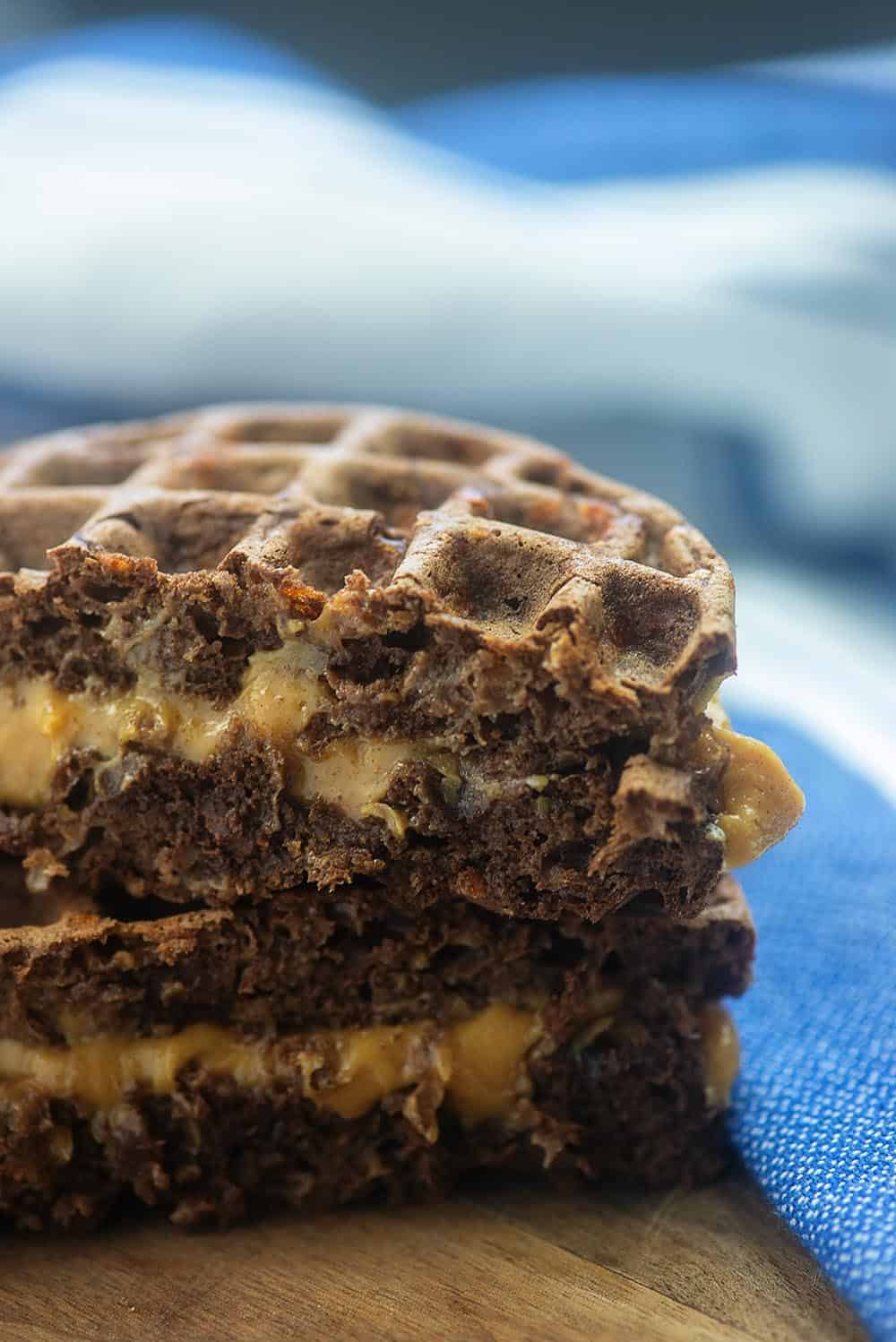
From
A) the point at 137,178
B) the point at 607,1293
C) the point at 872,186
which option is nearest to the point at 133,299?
the point at 137,178

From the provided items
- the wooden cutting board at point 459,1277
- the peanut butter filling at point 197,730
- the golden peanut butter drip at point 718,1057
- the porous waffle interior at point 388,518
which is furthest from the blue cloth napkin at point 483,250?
the wooden cutting board at point 459,1277

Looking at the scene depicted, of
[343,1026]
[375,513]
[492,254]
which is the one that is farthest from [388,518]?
[492,254]

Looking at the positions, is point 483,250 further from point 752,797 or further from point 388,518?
point 752,797

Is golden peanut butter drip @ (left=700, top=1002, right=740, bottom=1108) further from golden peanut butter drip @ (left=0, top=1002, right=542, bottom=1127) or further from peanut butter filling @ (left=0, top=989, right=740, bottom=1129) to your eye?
golden peanut butter drip @ (left=0, top=1002, right=542, bottom=1127)

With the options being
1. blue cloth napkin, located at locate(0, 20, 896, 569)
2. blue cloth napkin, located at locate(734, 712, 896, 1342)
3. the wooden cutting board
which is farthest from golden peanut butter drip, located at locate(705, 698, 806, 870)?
blue cloth napkin, located at locate(0, 20, 896, 569)

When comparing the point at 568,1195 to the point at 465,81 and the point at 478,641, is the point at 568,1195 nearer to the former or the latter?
the point at 478,641

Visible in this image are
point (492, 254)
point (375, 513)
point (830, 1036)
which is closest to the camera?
point (375, 513)
